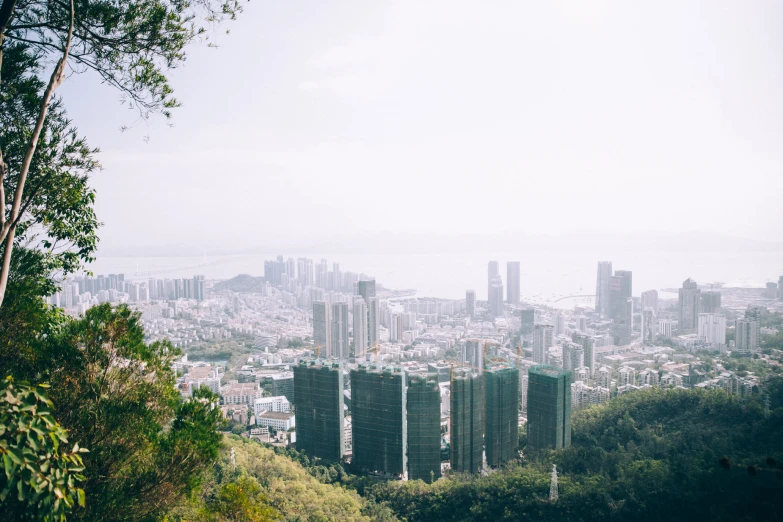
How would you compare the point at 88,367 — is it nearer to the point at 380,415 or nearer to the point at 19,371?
the point at 19,371

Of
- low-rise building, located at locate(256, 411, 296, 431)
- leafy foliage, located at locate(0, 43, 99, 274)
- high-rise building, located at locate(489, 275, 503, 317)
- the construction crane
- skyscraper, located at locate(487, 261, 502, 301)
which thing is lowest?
low-rise building, located at locate(256, 411, 296, 431)

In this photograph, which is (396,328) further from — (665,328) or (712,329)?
(712,329)

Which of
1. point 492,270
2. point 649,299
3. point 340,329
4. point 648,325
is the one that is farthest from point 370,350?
point 649,299

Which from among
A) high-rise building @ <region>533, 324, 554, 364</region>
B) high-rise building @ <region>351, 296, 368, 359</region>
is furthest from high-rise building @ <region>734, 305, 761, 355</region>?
high-rise building @ <region>351, 296, 368, 359</region>

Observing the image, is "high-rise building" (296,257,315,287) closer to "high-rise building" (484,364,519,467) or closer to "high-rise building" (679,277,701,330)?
"high-rise building" (679,277,701,330)

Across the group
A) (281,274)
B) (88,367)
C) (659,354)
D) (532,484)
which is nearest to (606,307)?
(659,354)

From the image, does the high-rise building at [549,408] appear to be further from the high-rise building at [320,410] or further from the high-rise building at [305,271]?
the high-rise building at [305,271]

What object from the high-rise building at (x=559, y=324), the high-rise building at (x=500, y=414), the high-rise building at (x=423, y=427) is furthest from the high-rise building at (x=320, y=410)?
the high-rise building at (x=559, y=324)
